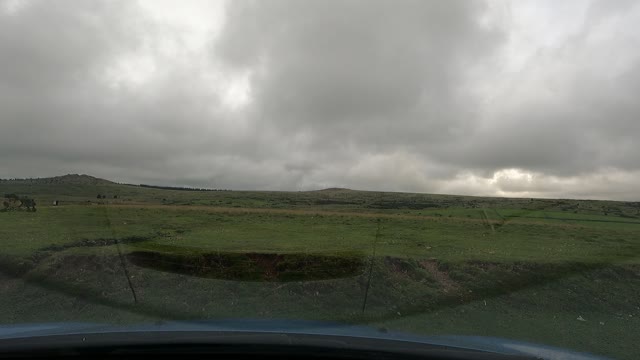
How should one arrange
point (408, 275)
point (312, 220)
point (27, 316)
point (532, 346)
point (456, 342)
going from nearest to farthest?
point (456, 342), point (532, 346), point (27, 316), point (408, 275), point (312, 220)

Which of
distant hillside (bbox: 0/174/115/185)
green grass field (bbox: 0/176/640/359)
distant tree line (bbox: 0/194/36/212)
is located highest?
distant hillside (bbox: 0/174/115/185)

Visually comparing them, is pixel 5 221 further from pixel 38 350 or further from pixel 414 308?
pixel 38 350

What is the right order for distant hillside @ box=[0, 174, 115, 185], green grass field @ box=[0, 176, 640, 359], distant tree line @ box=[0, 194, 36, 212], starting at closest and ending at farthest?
green grass field @ box=[0, 176, 640, 359] < distant tree line @ box=[0, 194, 36, 212] < distant hillside @ box=[0, 174, 115, 185]

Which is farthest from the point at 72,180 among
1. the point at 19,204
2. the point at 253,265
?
the point at 253,265

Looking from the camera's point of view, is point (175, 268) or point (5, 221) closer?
point (175, 268)

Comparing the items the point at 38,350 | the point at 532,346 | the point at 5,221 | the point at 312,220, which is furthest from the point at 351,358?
the point at 312,220

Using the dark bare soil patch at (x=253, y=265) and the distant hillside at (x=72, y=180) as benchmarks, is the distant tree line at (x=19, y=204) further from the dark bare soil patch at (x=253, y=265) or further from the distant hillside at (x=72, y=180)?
the distant hillside at (x=72, y=180)

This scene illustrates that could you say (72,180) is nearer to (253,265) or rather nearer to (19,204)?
(19,204)

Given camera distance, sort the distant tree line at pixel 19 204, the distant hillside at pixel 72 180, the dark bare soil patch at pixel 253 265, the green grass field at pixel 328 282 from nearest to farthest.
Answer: the green grass field at pixel 328 282 < the dark bare soil patch at pixel 253 265 < the distant tree line at pixel 19 204 < the distant hillside at pixel 72 180

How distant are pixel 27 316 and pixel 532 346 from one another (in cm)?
987

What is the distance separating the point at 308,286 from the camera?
13.3 m

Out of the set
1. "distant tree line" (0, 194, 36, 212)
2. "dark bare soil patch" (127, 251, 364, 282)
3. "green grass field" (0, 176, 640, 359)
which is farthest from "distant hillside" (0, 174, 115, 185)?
"dark bare soil patch" (127, 251, 364, 282)

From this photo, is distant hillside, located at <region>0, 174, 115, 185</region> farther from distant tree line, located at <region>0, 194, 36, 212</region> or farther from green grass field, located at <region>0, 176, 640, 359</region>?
green grass field, located at <region>0, 176, 640, 359</region>

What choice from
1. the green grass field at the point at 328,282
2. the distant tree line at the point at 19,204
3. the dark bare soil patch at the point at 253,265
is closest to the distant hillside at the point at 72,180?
the distant tree line at the point at 19,204
